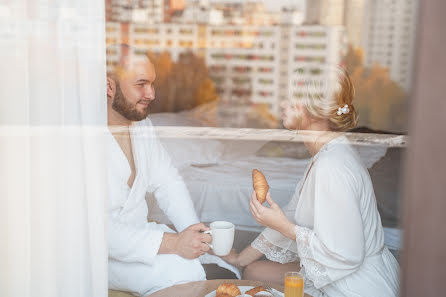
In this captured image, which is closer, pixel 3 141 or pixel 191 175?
pixel 3 141

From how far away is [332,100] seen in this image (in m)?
2.28

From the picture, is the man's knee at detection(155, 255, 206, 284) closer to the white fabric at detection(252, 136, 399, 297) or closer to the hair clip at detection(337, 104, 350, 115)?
the white fabric at detection(252, 136, 399, 297)

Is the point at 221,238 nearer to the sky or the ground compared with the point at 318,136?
nearer to the ground

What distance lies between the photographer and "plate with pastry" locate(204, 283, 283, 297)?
6.18ft

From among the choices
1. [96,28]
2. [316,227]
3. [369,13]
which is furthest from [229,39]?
[96,28]

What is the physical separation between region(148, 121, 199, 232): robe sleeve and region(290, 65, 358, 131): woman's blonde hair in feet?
2.24

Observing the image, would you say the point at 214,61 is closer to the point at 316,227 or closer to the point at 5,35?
the point at 316,227

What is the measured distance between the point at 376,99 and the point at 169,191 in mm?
1918

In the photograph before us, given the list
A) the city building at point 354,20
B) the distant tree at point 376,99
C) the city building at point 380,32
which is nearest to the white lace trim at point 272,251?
the distant tree at point 376,99

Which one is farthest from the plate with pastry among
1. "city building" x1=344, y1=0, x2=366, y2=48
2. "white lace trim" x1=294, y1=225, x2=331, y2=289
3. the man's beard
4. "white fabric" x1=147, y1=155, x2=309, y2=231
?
"city building" x1=344, y1=0, x2=366, y2=48

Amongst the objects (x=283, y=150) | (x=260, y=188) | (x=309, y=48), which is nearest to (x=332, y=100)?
(x=260, y=188)

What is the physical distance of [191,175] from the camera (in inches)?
120

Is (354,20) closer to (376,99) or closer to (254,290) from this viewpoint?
(376,99)

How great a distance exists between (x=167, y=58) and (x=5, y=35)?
284 centimetres
